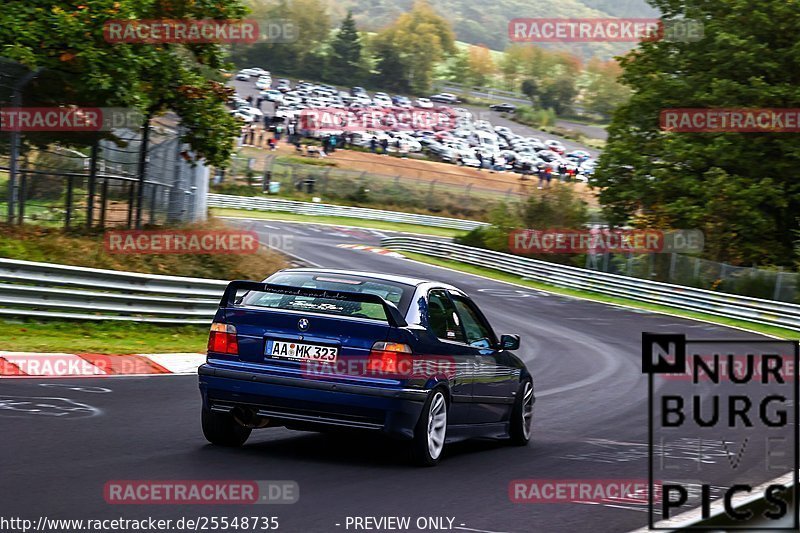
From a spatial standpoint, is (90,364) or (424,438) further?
(90,364)

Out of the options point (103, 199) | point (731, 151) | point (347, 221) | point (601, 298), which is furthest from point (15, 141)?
point (347, 221)

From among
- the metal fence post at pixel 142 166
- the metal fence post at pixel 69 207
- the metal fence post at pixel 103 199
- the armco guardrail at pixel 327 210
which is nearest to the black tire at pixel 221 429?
the metal fence post at pixel 69 207

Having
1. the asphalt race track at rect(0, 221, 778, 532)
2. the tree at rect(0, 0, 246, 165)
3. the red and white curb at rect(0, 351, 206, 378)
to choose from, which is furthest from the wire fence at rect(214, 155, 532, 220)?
the asphalt race track at rect(0, 221, 778, 532)

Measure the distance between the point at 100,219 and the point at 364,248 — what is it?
87.8ft

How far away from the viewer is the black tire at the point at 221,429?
8.96 m

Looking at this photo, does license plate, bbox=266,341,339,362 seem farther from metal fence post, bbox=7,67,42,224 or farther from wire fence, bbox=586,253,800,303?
wire fence, bbox=586,253,800,303

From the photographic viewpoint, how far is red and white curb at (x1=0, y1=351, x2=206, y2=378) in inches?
510

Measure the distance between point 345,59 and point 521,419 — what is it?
147997 millimetres

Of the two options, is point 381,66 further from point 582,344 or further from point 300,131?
point 582,344

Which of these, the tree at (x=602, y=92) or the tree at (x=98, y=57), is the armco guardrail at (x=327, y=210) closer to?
the tree at (x=98, y=57)

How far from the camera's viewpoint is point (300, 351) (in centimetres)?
862

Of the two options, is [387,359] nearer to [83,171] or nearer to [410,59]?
[83,171]

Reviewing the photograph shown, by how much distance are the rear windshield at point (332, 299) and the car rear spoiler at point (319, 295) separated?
0.18 feet

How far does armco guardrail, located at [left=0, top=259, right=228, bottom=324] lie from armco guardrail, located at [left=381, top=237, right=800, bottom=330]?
66.1ft
